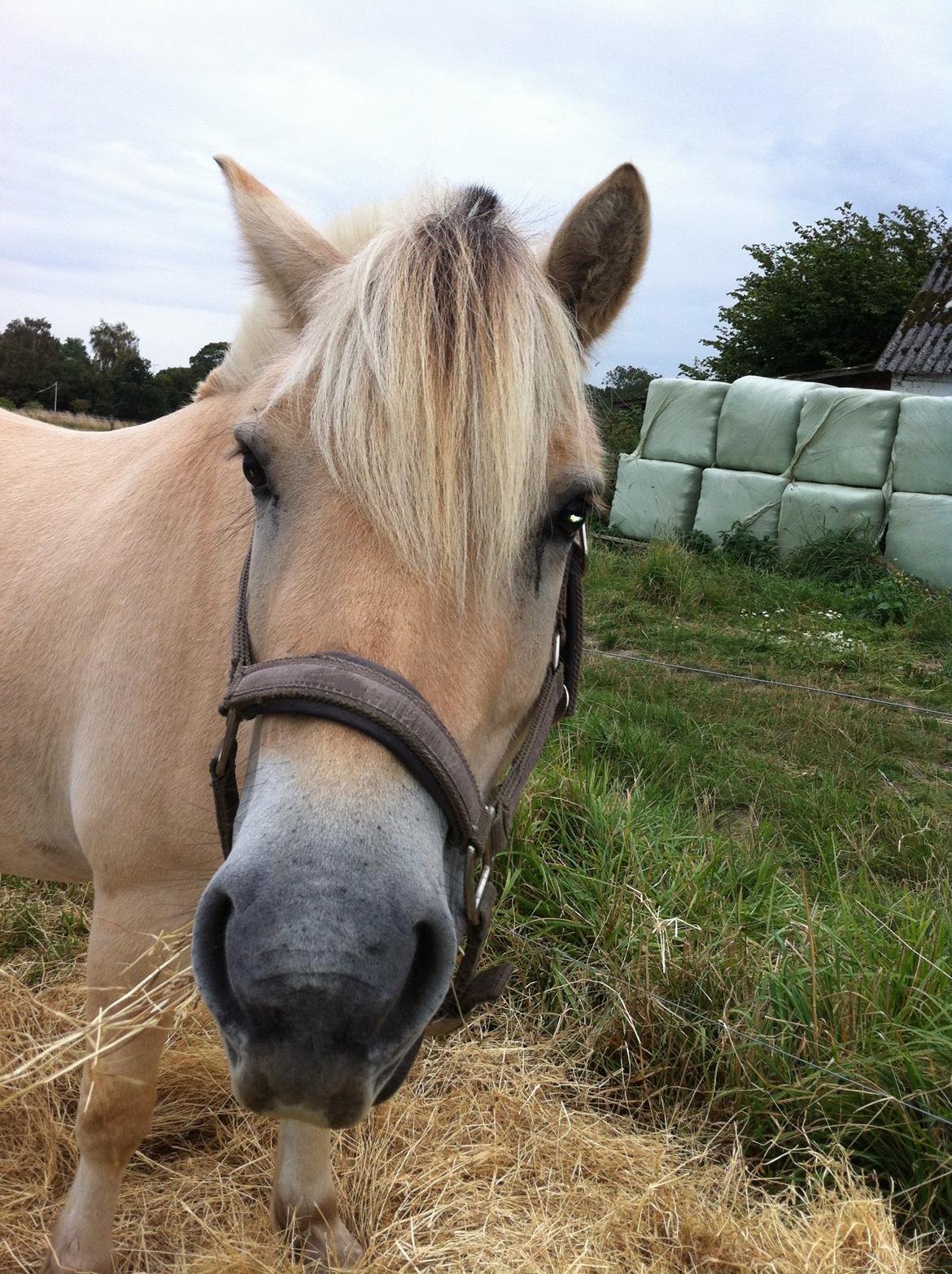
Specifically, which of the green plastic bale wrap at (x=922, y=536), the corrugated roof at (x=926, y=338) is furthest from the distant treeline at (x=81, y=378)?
the corrugated roof at (x=926, y=338)

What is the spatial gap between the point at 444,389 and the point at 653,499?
9.98 metres

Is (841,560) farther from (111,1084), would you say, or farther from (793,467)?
(111,1084)

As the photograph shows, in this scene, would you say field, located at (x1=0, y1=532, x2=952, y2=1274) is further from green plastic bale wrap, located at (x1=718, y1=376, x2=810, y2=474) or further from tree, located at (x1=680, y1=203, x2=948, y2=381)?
tree, located at (x1=680, y1=203, x2=948, y2=381)

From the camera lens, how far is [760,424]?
1021 centimetres

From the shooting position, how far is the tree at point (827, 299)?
19406 mm

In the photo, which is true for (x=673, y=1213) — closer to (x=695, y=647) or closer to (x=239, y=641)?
(x=239, y=641)

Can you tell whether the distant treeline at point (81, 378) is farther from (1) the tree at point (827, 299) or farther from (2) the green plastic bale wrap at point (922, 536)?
(1) the tree at point (827, 299)

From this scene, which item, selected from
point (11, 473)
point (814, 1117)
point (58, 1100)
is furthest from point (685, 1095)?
point (11, 473)

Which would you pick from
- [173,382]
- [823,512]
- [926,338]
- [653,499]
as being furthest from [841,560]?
[173,382]

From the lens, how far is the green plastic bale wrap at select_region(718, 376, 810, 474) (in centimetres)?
999

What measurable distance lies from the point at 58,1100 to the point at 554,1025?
4.71ft

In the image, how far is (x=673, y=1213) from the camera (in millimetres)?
2133

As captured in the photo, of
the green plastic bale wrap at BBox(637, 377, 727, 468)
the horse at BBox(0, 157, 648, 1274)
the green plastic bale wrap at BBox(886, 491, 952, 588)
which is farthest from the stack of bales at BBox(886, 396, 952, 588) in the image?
the horse at BBox(0, 157, 648, 1274)

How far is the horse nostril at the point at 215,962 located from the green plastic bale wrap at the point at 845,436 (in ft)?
31.0
